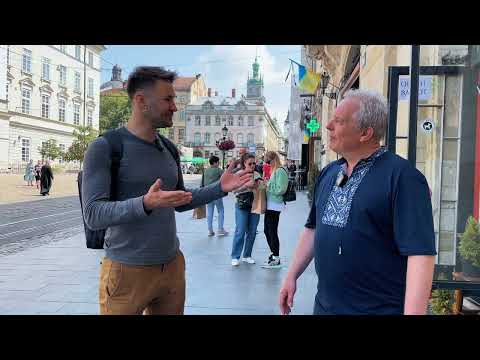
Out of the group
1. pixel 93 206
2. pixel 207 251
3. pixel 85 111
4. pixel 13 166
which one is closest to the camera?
pixel 93 206

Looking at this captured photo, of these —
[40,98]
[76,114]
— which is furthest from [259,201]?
[76,114]

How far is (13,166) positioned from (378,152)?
44.5m

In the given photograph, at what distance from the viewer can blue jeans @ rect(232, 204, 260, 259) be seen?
23.3ft

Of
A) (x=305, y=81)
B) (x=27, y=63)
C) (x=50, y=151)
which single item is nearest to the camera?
(x=305, y=81)

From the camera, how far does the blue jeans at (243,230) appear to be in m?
7.11

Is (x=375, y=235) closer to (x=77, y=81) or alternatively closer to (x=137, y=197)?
(x=137, y=197)

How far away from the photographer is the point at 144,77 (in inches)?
85.0

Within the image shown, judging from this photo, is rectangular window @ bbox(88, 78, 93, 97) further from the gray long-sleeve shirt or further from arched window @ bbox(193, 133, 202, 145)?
the gray long-sleeve shirt

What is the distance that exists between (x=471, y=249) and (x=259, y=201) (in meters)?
3.45

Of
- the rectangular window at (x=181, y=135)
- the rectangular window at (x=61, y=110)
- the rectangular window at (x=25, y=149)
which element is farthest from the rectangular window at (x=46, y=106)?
the rectangular window at (x=181, y=135)
